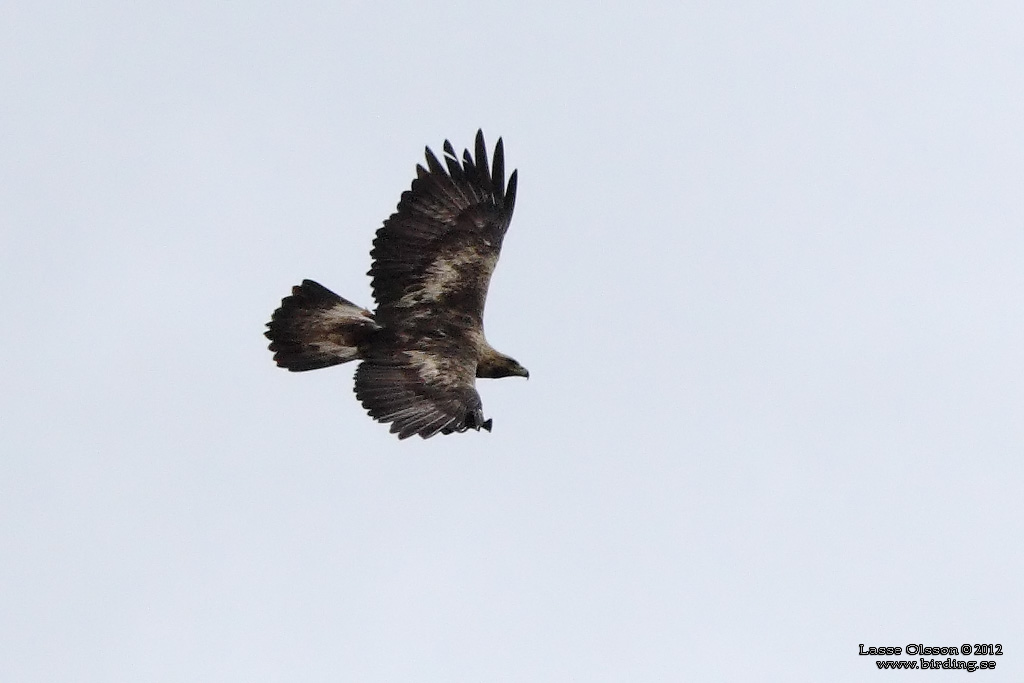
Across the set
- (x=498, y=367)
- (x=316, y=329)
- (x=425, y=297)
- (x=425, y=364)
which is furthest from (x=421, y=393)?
(x=316, y=329)

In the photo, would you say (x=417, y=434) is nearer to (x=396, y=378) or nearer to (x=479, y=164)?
(x=396, y=378)

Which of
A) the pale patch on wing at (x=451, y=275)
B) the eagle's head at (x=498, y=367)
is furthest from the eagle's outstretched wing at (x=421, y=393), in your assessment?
the pale patch on wing at (x=451, y=275)

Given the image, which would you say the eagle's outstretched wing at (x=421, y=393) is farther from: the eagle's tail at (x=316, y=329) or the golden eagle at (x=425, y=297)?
the eagle's tail at (x=316, y=329)

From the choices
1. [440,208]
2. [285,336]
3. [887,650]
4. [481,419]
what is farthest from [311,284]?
[887,650]

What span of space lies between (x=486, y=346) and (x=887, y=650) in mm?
4509

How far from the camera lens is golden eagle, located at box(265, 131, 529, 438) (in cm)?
1384

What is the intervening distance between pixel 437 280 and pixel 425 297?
0.20 metres

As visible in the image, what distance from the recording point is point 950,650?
12953 millimetres

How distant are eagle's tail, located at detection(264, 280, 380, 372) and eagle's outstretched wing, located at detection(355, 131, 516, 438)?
258 mm

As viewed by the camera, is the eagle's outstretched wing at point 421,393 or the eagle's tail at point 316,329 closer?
the eagle's outstretched wing at point 421,393

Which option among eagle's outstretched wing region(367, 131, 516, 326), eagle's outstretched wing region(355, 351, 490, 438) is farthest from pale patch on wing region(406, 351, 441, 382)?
eagle's outstretched wing region(367, 131, 516, 326)

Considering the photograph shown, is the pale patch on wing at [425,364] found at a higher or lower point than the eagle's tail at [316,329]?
lower

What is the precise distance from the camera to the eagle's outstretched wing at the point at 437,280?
13.5 metres

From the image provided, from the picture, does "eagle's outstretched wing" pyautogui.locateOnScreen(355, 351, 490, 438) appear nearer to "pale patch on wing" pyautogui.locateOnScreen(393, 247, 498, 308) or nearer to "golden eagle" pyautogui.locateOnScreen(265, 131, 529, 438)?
"golden eagle" pyautogui.locateOnScreen(265, 131, 529, 438)
